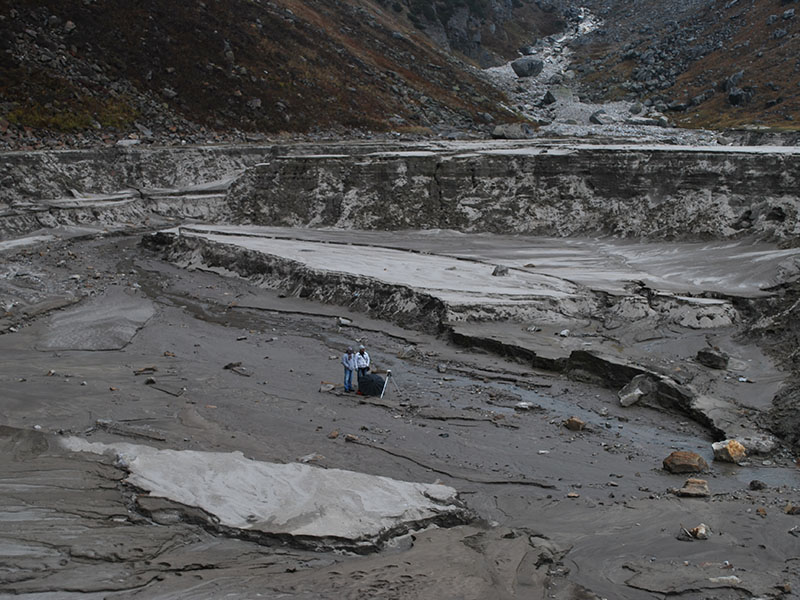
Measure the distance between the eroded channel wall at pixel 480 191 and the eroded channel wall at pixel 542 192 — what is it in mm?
35

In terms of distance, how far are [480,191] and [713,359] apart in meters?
13.5

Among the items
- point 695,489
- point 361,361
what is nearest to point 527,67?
point 361,361

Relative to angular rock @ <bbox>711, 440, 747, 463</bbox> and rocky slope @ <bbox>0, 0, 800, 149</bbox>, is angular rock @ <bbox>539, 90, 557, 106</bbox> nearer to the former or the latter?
rocky slope @ <bbox>0, 0, 800, 149</bbox>

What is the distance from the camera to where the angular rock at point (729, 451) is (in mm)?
9266

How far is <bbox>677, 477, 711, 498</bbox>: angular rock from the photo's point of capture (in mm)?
8164

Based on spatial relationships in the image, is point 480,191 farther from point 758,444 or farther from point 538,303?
point 758,444

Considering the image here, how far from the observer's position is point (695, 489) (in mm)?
8234

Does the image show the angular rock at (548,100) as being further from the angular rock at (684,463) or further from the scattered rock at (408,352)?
the angular rock at (684,463)

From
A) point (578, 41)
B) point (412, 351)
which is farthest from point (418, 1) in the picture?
point (412, 351)

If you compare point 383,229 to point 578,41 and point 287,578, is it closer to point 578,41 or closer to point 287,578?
point 287,578

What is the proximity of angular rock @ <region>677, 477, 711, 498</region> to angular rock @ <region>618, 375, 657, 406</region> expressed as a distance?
9.70 feet

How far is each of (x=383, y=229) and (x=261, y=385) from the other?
529 inches

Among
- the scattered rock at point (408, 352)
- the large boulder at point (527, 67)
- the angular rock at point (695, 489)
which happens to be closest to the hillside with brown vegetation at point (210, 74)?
the large boulder at point (527, 67)

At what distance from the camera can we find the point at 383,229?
25062 millimetres
